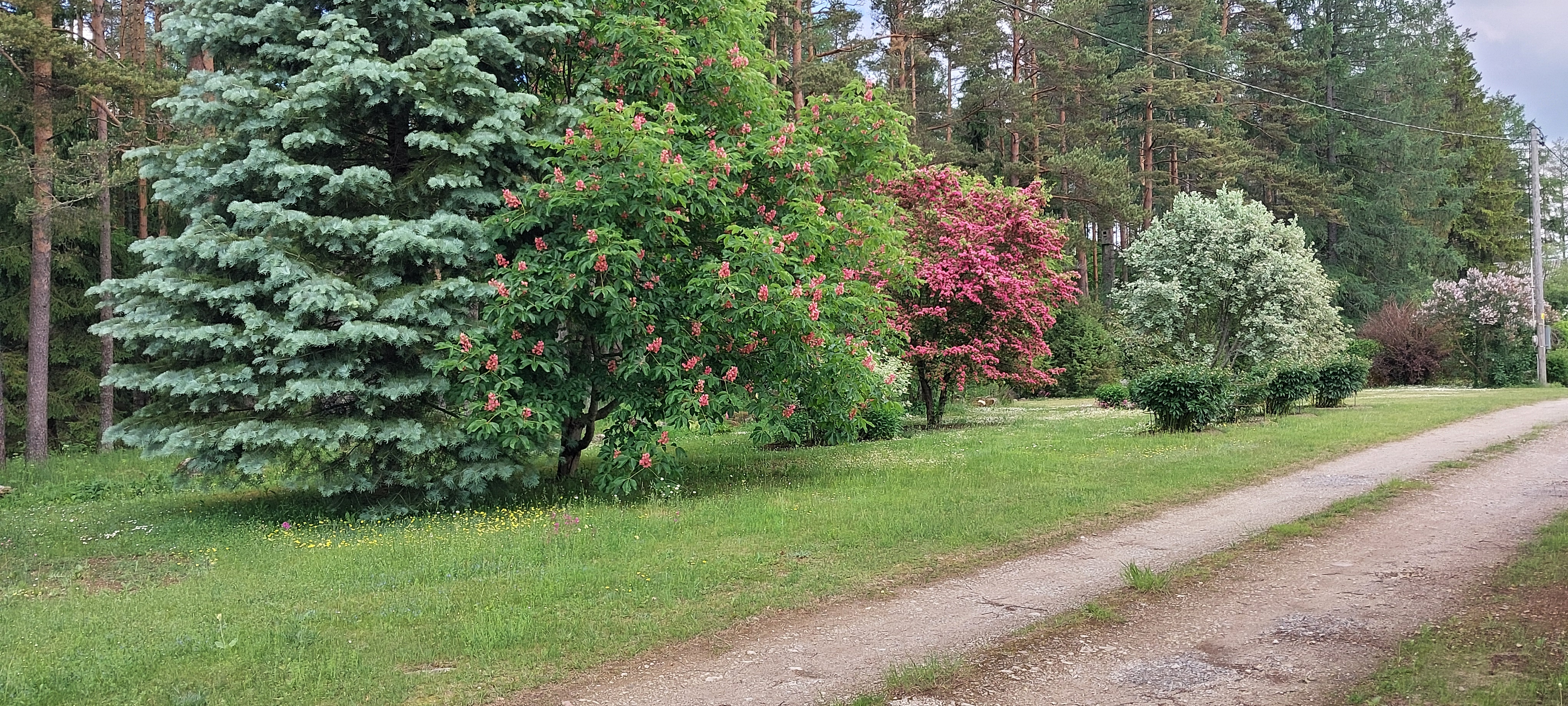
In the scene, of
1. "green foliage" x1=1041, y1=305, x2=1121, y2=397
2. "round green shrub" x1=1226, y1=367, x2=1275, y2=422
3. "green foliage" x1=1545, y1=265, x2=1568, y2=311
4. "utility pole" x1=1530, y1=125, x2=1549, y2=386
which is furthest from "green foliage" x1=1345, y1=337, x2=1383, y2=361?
"round green shrub" x1=1226, y1=367, x2=1275, y2=422

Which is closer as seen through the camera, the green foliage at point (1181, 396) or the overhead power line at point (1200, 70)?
the green foliage at point (1181, 396)

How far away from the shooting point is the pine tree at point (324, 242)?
8.34 meters

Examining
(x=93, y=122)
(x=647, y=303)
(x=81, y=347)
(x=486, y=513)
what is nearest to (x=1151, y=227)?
(x=647, y=303)

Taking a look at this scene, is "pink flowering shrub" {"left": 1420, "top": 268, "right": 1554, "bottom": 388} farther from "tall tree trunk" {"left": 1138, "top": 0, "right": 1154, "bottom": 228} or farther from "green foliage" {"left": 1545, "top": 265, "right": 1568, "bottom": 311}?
"green foliage" {"left": 1545, "top": 265, "right": 1568, "bottom": 311}

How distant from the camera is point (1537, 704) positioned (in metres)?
3.64

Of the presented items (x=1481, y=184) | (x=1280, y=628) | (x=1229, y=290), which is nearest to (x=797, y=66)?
(x=1229, y=290)

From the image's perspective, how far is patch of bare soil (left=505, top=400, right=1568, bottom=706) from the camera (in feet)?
13.7

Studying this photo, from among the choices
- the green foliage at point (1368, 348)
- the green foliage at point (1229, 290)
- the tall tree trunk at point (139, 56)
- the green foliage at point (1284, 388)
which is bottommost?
A: the green foliage at point (1284, 388)

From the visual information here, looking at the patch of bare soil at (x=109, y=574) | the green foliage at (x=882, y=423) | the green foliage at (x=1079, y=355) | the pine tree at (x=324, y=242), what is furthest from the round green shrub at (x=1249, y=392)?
the patch of bare soil at (x=109, y=574)

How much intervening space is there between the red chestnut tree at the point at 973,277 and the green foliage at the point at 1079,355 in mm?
11681

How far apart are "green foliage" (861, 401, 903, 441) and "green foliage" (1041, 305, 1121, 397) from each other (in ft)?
45.6

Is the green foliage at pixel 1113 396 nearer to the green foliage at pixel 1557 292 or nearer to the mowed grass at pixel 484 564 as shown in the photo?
the mowed grass at pixel 484 564

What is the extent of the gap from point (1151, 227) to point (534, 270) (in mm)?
17106

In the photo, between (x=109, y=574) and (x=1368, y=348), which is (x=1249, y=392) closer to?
(x=109, y=574)
